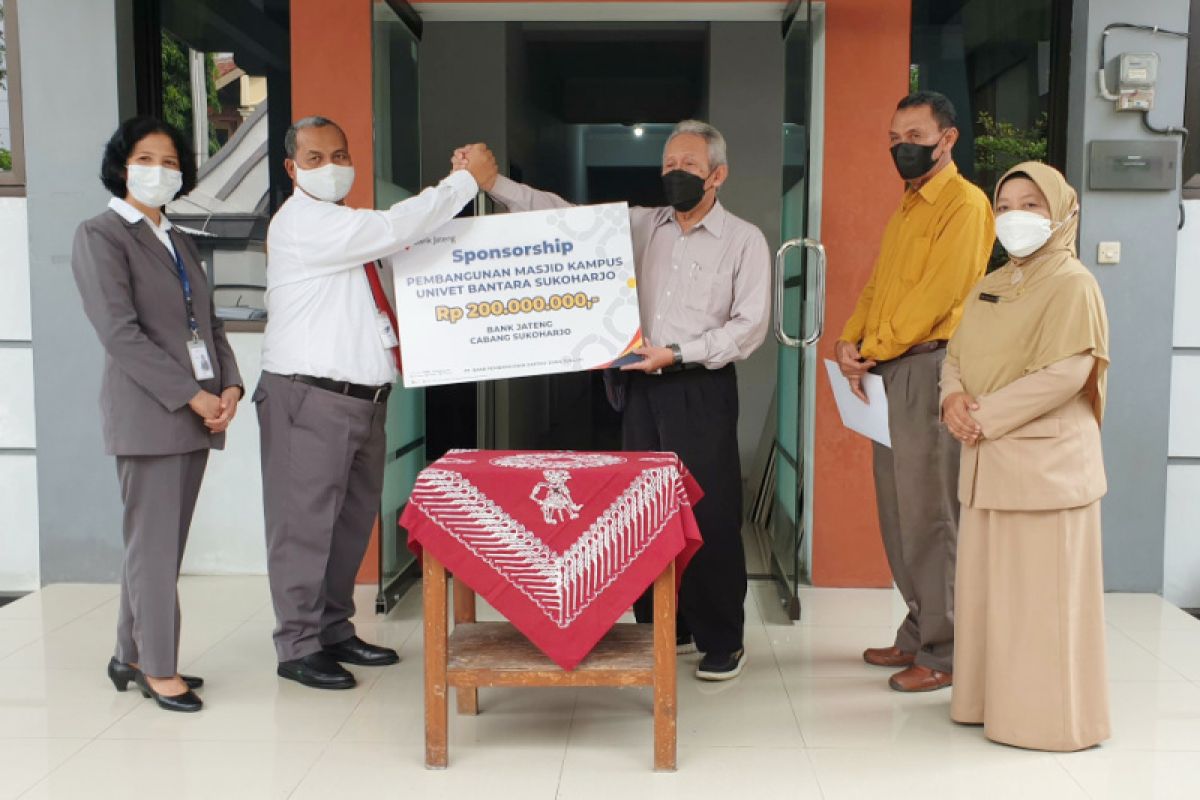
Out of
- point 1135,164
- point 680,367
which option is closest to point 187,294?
point 680,367

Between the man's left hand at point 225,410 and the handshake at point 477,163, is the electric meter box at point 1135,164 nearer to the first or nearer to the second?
the handshake at point 477,163

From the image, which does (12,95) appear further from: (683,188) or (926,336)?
(926,336)

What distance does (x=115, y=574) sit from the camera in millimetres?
4445

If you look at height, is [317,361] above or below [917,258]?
below

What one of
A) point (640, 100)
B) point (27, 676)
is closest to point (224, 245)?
point (27, 676)

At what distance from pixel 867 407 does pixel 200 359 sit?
203 cm

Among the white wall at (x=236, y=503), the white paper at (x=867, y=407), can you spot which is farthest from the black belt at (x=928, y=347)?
the white wall at (x=236, y=503)

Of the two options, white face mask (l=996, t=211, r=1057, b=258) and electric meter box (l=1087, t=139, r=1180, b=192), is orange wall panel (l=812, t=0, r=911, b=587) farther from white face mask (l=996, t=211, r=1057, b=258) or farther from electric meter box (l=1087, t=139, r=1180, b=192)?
white face mask (l=996, t=211, r=1057, b=258)

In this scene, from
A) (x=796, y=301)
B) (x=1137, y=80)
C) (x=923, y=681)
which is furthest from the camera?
(x=796, y=301)

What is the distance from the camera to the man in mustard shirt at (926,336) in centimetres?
317

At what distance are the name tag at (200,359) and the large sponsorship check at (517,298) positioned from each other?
0.56 m

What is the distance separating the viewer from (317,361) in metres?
3.19

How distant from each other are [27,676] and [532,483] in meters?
1.91

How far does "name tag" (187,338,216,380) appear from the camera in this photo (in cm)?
308
